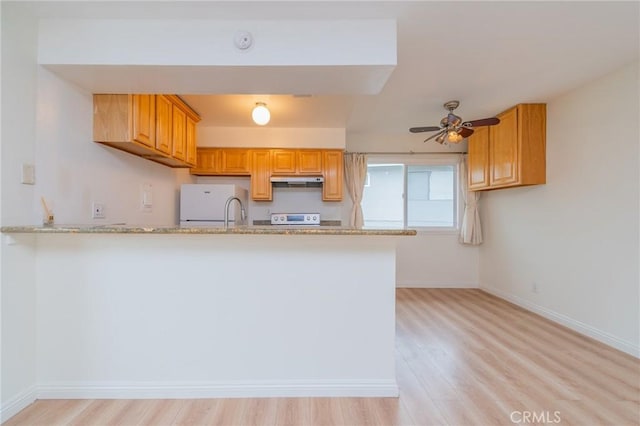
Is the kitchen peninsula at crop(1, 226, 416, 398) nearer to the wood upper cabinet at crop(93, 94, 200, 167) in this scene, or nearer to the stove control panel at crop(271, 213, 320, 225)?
the wood upper cabinet at crop(93, 94, 200, 167)

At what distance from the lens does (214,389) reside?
72.7 inches

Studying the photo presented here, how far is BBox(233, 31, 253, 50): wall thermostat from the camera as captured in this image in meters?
1.80

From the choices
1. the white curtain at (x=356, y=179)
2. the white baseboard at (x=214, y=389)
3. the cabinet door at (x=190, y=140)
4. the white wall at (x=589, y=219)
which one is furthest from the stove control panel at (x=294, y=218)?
the white wall at (x=589, y=219)

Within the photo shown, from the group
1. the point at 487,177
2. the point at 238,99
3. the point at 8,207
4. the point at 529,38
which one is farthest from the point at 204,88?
the point at 487,177

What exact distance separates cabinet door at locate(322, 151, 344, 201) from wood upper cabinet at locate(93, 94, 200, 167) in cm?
186

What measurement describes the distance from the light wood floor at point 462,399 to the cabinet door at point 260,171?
8.73ft

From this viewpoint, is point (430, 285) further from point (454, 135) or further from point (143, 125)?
point (143, 125)

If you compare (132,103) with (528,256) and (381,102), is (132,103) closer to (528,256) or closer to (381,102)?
(381,102)

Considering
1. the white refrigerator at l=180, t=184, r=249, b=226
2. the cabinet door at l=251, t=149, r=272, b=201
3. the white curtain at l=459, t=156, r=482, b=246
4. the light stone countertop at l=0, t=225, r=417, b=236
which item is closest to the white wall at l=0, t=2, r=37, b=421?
the light stone countertop at l=0, t=225, r=417, b=236

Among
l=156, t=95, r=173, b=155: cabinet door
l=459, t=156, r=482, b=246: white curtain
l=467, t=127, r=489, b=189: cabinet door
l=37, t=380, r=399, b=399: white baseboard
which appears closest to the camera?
l=37, t=380, r=399, b=399: white baseboard

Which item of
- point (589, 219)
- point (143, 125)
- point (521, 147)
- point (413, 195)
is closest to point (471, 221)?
point (413, 195)

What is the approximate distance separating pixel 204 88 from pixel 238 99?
103cm

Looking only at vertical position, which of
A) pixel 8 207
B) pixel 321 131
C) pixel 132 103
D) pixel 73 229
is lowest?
A: pixel 73 229

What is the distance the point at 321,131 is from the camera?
14.1 ft
